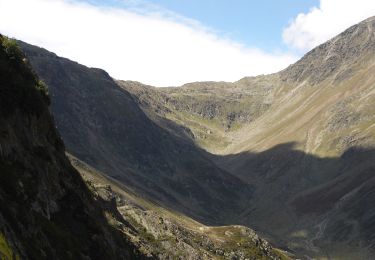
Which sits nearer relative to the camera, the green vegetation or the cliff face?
the green vegetation

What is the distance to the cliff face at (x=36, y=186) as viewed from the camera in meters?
32.0

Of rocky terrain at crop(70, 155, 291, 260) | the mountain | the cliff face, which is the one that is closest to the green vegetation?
the mountain

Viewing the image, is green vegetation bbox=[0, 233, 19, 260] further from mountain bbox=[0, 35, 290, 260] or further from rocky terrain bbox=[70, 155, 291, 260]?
rocky terrain bbox=[70, 155, 291, 260]

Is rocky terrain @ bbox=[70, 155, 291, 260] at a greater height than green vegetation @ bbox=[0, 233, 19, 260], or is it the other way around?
green vegetation @ bbox=[0, 233, 19, 260]

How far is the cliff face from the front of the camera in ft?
105

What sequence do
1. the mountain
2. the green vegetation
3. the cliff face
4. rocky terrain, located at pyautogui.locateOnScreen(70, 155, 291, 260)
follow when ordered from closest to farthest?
the green vegetation
the mountain
the cliff face
rocky terrain, located at pyautogui.locateOnScreen(70, 155, 291, 260)

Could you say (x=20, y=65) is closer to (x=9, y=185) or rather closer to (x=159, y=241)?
(x=9, y=185)

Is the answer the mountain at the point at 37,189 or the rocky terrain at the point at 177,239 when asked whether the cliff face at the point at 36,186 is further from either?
the rocky terrain at the point at 177,239

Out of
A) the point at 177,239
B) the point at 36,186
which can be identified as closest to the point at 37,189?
the point at 36,186

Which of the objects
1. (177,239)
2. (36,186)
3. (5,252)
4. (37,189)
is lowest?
(177,239)

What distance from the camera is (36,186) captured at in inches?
1532

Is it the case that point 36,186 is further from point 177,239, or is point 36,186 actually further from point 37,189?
point 177,239

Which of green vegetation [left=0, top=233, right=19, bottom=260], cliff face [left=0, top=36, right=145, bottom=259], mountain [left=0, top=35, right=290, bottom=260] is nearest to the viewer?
green vegetation [left=0, top=233, right=19, bottom=260]

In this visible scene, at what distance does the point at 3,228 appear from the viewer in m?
26.6
